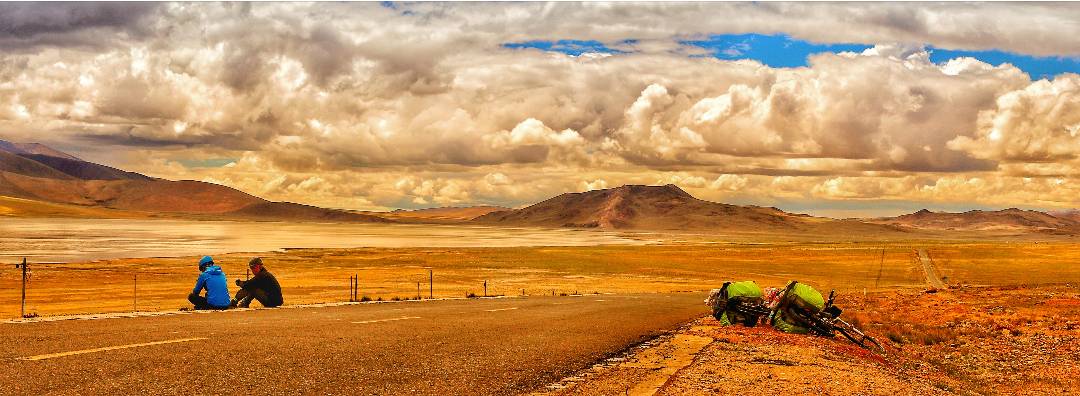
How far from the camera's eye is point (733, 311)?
913 inches

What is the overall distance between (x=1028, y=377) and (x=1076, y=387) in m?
1.59

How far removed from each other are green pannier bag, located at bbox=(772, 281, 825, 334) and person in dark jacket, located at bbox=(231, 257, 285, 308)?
14009 millimetres

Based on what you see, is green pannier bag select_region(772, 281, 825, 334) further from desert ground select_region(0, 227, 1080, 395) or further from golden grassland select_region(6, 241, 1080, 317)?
golden grassland select_region(6, 241, 1080, 317)

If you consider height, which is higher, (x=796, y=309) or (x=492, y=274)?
(x=796, y=309)

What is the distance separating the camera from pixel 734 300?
23.2 metres

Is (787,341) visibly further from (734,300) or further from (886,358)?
(734,300)

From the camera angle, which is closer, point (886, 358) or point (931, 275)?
point (886, 358)

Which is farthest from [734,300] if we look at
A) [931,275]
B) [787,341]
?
[931,275]

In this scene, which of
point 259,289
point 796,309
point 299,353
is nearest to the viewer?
point 299,353

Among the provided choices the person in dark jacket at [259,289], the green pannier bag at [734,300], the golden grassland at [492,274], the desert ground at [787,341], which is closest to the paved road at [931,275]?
the golden grassland at [492,274]

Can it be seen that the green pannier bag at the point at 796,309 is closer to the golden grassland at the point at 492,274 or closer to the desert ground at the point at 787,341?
the desert ground at the point at 787,341

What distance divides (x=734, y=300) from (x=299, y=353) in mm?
13005

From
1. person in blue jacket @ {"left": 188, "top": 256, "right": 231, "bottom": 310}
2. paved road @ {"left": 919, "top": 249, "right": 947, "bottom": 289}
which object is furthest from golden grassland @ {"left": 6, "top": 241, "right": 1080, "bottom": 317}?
person in blue jacket @ {"left": 188, "top": 256, "right": 231, "bottom": 310}

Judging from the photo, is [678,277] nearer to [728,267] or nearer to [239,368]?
[728,267]
